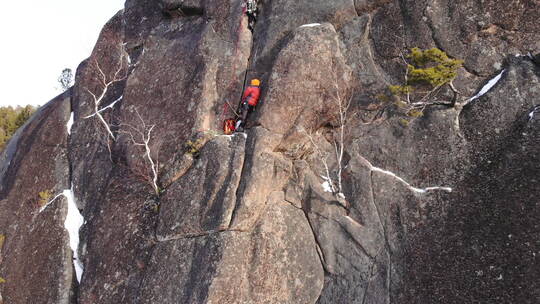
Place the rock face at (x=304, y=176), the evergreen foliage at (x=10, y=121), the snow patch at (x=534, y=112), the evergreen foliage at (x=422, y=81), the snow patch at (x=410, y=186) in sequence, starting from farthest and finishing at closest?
1. the evergreen foliage at (x=10, y=121)
2. the evergreen foliage at (x=422, y=81)
3. the snow patch at (x=410, y=186)
4. the snow patch at (x=534, y=112)
5. the rock face at (x=304, y=176)

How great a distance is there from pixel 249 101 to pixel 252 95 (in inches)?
9.7

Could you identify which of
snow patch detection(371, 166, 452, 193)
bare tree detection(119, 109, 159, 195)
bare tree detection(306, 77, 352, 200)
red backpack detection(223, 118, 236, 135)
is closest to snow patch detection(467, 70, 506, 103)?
snow patch detection(371, 166, 452, 193)

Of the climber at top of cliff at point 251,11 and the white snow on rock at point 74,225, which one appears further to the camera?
the climber at top of cliff at point 251,11

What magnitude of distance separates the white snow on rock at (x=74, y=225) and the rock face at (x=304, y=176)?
0.77 ft

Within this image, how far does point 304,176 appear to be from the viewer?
13.1 metres

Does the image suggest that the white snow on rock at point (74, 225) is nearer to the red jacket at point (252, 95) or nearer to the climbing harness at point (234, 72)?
the climbing harness at point (234, 72)

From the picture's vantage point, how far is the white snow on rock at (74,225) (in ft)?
47.5

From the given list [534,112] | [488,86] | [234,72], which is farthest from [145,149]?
[534,112]

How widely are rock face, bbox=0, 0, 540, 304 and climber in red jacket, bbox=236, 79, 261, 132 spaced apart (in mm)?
529

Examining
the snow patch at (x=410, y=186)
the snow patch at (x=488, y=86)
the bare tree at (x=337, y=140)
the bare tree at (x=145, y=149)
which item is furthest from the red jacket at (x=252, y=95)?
the snow patch at (x=488, y=86)

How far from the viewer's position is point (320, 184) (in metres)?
12.9

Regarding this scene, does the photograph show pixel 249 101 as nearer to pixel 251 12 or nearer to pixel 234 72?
pixel 234 72

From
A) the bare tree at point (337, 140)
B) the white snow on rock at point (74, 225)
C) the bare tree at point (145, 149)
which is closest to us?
the bare tree at point (337, 140)

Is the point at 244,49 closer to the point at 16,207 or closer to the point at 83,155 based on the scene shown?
the point at 83,155
